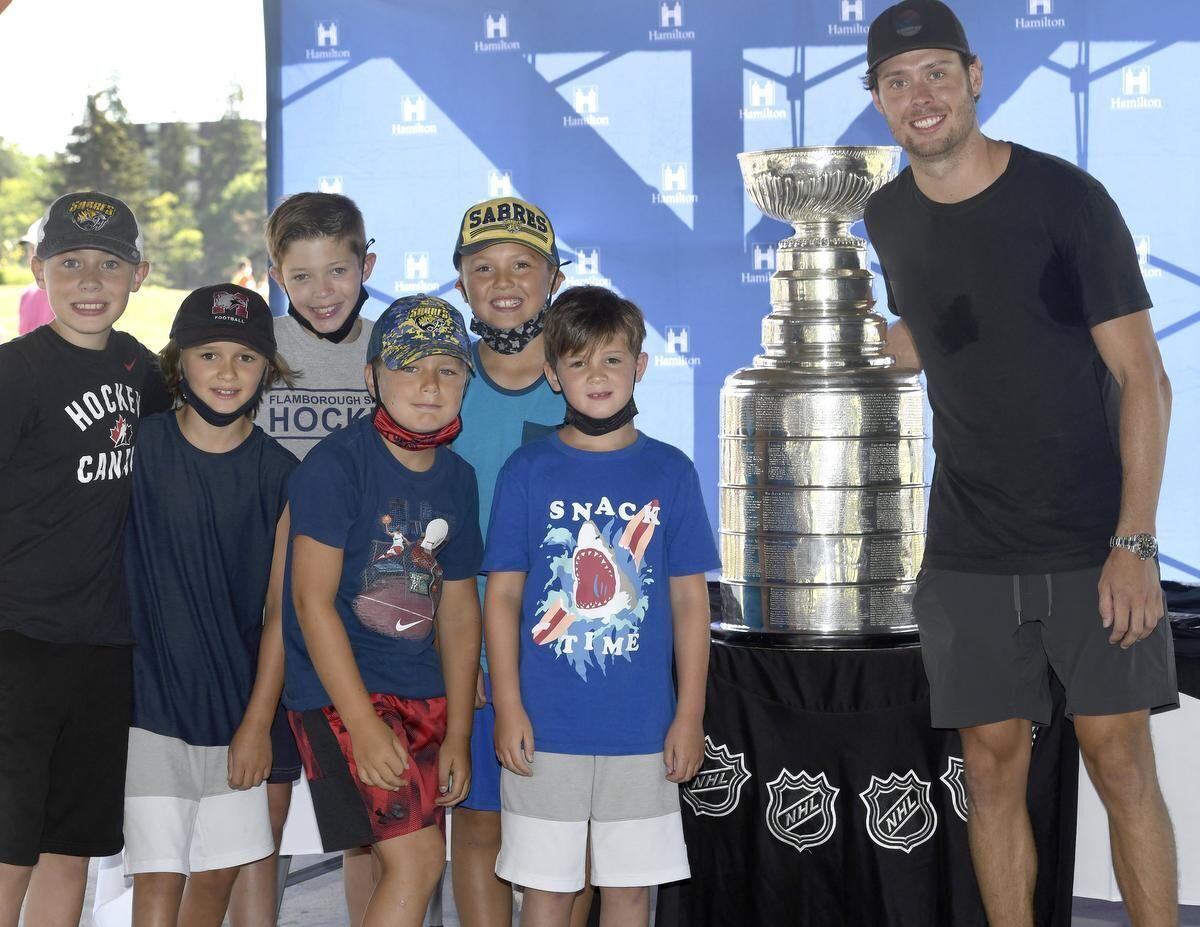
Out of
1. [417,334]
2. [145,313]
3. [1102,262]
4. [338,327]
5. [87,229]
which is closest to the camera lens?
[1102,262]

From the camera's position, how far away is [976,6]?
463 cm

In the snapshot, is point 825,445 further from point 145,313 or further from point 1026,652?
point 145,313

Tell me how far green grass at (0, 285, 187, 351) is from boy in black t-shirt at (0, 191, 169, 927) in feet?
58.7

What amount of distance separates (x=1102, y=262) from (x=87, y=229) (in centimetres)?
168

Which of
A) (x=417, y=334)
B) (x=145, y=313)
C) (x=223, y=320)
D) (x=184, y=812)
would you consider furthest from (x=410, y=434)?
(x=145, y=313)

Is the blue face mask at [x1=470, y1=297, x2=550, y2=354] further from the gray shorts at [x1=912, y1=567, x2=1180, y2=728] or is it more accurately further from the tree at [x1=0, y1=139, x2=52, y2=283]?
the tree at [x1=0, y1=139, x2=52, y2=283]

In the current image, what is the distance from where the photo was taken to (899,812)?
2408 mm

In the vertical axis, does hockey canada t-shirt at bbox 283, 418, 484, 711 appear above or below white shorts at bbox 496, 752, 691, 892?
above

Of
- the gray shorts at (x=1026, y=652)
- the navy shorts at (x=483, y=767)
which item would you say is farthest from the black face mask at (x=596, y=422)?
the gray shorts at (x=1026, y=652)

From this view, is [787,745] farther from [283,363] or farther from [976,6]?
[976,6]

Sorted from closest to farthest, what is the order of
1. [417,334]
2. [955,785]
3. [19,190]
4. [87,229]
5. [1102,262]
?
[1102,262] → [417,334] → [87,229] → [955,785] → [19,190]

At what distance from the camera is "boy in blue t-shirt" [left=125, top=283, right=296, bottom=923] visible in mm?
2143

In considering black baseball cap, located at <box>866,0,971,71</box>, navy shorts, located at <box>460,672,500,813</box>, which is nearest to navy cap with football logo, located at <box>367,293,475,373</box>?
navy shorts, located at <box>460,672,500,813</box>

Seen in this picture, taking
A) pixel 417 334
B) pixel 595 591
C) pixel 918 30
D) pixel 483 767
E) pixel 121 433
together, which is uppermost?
pixel 918 30
